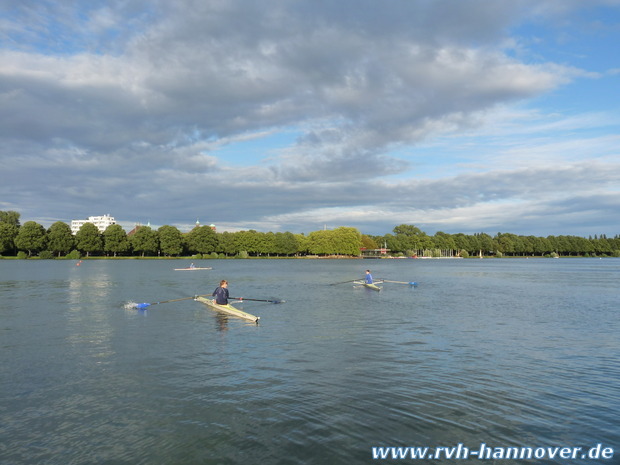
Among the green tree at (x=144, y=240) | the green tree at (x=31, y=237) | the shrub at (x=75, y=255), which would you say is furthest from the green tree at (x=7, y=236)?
the green tree at (x=144, y=240)

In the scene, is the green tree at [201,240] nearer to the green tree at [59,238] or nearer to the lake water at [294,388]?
the green tree at [59,238]

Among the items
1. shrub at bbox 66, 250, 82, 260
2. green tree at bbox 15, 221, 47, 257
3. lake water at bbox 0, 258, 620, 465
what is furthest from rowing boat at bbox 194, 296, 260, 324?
green tree at bbox 15, 221, 47, 257

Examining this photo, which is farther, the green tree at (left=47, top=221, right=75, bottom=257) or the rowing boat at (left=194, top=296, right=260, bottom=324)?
the green tree at (left=47, top=221, right=75, bottom=257)

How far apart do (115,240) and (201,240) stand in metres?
34.9

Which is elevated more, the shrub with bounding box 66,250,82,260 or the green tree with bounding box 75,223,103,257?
the green tree with bounding box 75,223,103,257

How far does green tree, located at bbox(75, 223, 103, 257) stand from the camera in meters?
168

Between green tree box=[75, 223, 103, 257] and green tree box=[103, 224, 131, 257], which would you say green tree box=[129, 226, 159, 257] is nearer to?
green tree box=[103, 224, 131, 257]

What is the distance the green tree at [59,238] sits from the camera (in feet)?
528

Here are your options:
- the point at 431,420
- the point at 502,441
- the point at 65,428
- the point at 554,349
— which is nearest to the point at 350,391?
the point at 431,420

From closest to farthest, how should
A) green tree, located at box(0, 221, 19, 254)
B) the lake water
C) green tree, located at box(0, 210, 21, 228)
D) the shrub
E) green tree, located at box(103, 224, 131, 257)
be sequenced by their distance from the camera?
the lake water → green tree, located at box(0, 221, 19, 254) → the shrub → green tree, located at box(103, 224, 131, 257) → green tree, located at box(0, 210, 21, 228)

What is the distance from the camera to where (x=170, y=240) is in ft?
601

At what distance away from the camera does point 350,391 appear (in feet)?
45.6

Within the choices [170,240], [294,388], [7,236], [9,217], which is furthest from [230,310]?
[9,217]

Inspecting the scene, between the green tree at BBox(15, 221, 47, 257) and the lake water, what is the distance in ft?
487
